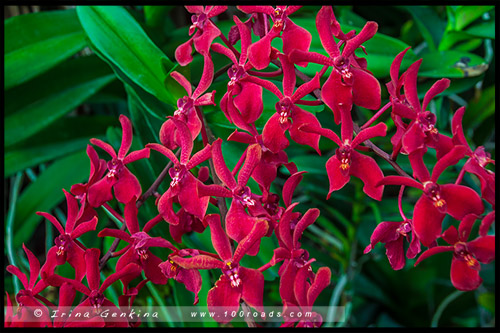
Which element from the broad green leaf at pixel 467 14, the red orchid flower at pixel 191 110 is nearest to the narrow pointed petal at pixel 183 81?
the red orchid flower at pixel 191 110

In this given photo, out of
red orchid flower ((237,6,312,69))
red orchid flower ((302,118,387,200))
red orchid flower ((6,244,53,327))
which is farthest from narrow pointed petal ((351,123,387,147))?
red orchid flower ((6,244,53,327))

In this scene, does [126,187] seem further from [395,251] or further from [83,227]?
[395,251]

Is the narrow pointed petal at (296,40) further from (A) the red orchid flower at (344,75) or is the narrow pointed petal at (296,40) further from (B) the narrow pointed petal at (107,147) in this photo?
(B) the narrow pointed petal at (107,147)

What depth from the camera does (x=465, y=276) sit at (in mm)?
400

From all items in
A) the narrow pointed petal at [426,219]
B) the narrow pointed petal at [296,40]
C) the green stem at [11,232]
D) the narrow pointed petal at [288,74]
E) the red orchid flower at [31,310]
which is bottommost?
the green stem at [11,232]

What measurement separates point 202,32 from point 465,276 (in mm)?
344

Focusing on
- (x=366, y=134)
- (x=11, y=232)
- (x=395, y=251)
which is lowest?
(x=11, y=232)

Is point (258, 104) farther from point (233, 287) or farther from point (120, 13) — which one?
point (120, 13)

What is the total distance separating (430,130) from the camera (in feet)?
1.29

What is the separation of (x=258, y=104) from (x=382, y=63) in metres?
0.21

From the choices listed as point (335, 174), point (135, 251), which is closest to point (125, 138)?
point (135, 251)

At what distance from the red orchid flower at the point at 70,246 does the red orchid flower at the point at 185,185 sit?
0.31 feet

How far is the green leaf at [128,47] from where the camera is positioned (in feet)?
1.80

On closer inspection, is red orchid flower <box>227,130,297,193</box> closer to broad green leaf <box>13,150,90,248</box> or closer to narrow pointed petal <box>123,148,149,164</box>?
narrow pointed petal <box>123,148,149,164</box>
